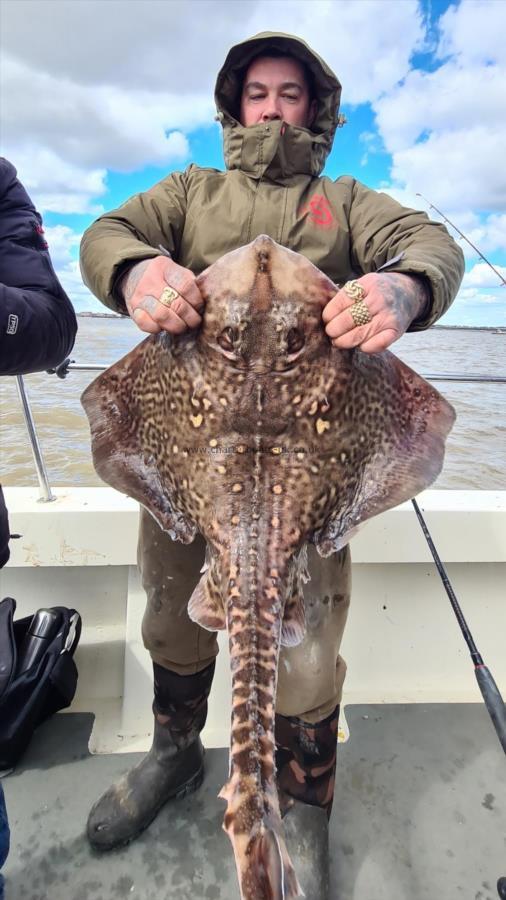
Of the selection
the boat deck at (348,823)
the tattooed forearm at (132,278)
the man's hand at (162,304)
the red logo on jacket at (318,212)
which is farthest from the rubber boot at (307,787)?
the red logo on jacket at (318,212)

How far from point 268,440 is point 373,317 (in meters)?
0.46

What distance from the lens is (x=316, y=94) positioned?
2.36 meters

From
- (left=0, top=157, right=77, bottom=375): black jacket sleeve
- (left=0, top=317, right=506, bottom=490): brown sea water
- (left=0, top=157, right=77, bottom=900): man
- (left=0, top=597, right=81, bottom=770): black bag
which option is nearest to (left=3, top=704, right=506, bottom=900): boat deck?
(left=0, top=597, right=81, bottom=770): black bag

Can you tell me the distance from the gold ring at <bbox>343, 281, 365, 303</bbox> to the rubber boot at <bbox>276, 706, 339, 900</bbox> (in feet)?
5.88

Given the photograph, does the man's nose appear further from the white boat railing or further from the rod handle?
the rod handle

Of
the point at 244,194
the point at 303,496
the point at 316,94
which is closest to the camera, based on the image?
the point at 303,496

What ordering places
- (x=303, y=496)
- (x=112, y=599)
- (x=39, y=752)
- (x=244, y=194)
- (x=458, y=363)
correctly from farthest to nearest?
(x=458, y=363), (x=112, y=599), (x=39, y=752), (x=244, y=194), (x=303, y=496)

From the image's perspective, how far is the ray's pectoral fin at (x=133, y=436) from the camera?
69.1 inches

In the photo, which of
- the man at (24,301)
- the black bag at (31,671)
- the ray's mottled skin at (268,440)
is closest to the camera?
the ray's mottled skin at (268,440)

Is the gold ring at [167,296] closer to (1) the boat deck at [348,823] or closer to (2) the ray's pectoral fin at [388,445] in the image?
(2) the ray's pectoral fin at [388,445]

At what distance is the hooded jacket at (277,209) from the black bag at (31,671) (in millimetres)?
2006

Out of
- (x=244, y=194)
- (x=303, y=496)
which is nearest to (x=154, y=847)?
(x=303, y=496)

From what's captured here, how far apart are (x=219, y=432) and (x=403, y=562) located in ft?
7.47

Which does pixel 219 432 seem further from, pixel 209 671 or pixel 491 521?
pixel 491 521
